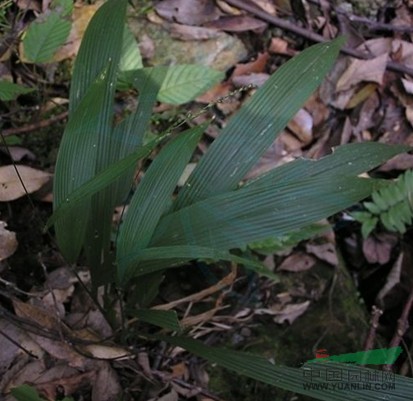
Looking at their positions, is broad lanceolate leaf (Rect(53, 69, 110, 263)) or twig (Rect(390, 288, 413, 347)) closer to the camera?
broad lanceolate leaf (Rect(53, 69, 110, 263))

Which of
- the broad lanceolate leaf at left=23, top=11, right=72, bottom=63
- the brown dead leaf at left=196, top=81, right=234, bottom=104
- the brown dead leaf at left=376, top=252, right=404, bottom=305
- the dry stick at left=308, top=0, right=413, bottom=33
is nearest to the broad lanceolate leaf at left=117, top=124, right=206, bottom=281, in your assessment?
the broad lanceolate leaf at left=23, top=11, right=72, bottom=63

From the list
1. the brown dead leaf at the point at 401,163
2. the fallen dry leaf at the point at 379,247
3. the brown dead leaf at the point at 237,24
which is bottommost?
the fallen dry leaf at the point at 379,247

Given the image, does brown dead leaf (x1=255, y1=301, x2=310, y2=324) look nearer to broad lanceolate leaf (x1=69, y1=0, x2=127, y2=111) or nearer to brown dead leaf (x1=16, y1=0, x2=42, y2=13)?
broad lanceolate leaf (x1=69, y1=0, x2=127, y2=111)

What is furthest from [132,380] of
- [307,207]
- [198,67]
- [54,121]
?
[198,67]

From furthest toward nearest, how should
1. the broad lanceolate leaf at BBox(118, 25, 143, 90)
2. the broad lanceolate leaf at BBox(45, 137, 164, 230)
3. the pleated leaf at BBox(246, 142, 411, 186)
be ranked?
the broad lanceolate leaf at BBox(118, 25, 143, 90), the pleated leaf at BBox(246, 142, 411, 186), the broad lanceolate leaf at BBox(45, 137, 164, 230)

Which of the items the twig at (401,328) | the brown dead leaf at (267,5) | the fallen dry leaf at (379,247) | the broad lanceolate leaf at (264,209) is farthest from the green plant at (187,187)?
the brown dead leaf at (267,5)

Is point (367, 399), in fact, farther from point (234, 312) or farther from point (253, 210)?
point (234, 312)

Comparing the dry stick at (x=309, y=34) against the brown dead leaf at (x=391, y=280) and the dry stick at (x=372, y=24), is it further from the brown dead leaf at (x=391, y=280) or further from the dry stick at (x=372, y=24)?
the brown dead leaf at (x=391, y=280)
